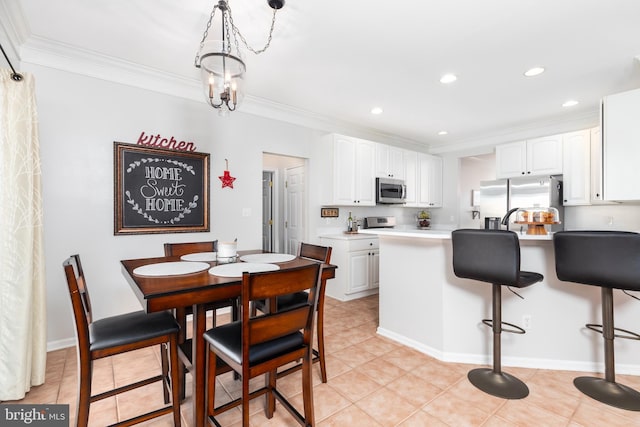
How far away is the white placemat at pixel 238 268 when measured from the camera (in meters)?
1.59

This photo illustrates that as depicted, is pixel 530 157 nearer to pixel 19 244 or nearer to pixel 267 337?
pixel 267 337

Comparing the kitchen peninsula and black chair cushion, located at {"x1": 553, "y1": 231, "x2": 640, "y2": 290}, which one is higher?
black chair cushion, located at {"x1": 553, "y1": 231, "x2": 640, "y2": 290}

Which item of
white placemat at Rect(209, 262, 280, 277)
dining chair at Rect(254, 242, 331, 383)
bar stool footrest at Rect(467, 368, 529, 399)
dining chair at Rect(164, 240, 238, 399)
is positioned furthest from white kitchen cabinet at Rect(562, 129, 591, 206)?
dining chair at Rect(164, 240, 238, 399)

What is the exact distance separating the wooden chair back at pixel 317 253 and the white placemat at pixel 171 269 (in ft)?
A: 2.61

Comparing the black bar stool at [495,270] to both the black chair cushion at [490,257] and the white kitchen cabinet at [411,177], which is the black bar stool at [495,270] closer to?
the black chair cushion at [490,257]

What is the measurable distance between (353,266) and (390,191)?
1.56m

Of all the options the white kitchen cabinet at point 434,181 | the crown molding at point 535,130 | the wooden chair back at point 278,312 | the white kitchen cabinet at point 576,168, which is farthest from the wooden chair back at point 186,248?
the crown molding at point 535,130

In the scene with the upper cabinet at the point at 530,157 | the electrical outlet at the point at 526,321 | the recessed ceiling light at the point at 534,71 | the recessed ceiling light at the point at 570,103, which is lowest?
the electrical outlet at the point at 526,321

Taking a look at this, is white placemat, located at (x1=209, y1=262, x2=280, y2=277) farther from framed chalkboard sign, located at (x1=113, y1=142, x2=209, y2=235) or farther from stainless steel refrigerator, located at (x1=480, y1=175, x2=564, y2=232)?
stainless steel refrigerator, located at (x1=480, y1=175, x2=564, y2=232)

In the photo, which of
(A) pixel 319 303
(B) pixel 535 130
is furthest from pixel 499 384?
(B) pixel 535 130

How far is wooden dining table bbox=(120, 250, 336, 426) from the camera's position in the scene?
128 cm

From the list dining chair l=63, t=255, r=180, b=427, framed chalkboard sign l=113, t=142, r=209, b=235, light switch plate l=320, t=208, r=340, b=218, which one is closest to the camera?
dining chair l=63, t=255, r=180, b=427

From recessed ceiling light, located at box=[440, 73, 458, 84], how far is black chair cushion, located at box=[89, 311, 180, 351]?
324cm

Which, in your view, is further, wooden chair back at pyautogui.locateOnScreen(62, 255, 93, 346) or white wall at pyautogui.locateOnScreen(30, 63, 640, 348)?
white wall at pyautogui.locateOnScreen(30, 63, 640, 348)
